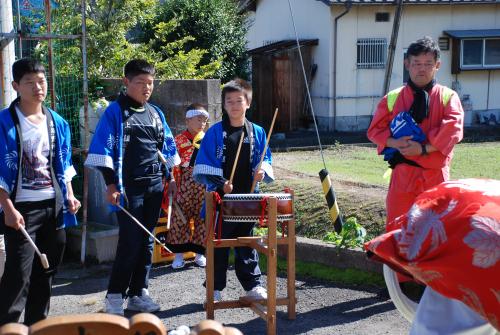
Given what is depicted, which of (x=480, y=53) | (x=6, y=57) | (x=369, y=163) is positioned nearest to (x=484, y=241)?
(x=6, y=57)

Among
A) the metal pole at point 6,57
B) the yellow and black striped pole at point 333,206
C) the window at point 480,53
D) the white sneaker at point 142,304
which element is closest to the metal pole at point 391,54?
the window at point 480,53

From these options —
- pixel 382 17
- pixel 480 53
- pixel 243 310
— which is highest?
pixel 382 17

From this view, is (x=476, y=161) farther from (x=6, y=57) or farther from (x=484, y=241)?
(x=484, y=241)

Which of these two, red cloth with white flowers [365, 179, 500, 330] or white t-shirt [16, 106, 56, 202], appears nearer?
red cloth with white flowers [365, 179, 500, 330]

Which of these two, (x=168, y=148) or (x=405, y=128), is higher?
(x=405, y=128)

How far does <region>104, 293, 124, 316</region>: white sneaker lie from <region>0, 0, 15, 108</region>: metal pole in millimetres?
1946

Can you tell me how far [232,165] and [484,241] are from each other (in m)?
3.24

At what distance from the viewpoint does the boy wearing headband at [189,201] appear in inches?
278

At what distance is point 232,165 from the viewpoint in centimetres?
560

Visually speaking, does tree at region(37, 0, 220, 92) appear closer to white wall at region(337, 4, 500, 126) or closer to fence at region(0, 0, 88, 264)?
fence at region(0, 0, 88, 264)

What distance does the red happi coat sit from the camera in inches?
210

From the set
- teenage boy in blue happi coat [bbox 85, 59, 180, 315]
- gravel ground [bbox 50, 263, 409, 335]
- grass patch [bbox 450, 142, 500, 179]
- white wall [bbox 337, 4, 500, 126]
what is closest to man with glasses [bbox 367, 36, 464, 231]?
gravel ground [bbox 50, 263, 409, 335]

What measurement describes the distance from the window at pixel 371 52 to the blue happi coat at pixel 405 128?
13865mm

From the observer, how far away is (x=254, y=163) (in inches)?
225
